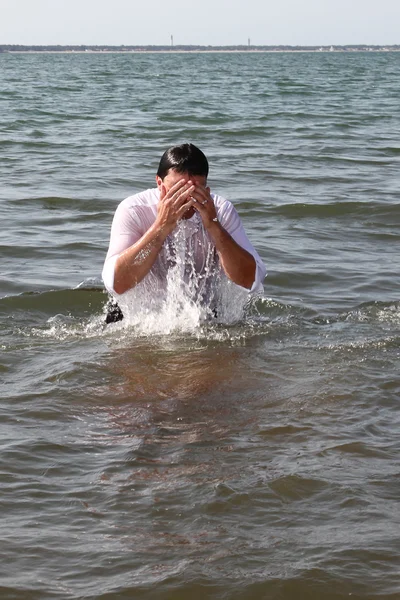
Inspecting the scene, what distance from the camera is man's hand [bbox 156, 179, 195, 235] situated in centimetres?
579

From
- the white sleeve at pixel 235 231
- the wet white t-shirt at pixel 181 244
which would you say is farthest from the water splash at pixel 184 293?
the white sleeve at pixel 235 231

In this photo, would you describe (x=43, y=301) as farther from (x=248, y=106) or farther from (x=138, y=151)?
(x=248, y=106)

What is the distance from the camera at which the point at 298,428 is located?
4953 mm

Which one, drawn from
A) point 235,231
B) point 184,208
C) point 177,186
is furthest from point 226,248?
point 177,186

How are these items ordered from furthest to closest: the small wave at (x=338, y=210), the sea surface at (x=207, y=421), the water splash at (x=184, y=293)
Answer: the small wave at (x=338, y=210) < the water splash at (x=184, y=293) < the sea surface at (x=207, y=421)

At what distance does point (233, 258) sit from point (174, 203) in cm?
53

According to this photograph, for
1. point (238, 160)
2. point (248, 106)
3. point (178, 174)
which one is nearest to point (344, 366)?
point (178, 174)

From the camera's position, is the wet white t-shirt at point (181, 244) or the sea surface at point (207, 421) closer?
the sea surface at point (207, 421)

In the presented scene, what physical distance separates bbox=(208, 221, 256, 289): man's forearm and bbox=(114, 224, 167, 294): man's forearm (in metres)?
0.33

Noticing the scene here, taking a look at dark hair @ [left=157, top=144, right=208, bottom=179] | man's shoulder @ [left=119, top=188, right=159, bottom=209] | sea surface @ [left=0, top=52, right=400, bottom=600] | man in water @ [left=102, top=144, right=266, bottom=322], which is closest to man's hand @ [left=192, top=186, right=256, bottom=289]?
man in water @ [left=102, top=144, right=266, bottom=322]

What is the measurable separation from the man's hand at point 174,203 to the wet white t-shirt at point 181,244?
34 centimetres

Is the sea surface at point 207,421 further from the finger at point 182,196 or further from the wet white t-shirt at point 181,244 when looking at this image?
the finger at point 182,196

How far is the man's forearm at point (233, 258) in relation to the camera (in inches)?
234

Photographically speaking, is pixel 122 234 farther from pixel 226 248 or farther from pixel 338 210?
pixel 338 210
